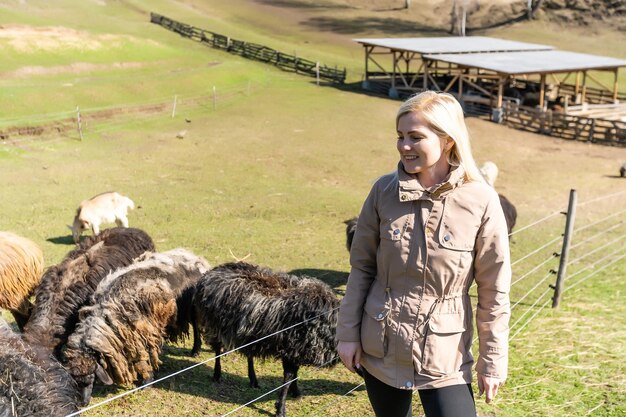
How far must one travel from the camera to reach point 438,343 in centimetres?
302

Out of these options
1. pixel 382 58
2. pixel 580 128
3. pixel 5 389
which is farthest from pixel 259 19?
pixel 5 389

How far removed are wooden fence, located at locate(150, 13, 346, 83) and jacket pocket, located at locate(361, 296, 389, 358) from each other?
31117mm

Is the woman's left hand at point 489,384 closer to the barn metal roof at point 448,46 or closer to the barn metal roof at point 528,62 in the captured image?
the barn metal roof at point 528,62

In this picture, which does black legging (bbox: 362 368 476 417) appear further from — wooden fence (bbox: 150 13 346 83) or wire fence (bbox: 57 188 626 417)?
wooden fence (bbox: 150 13 346 83)

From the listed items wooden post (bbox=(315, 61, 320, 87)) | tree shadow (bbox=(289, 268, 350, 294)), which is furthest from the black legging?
wooden post (bbox=(315, 61, 320, 87))

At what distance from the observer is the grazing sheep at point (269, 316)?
19.6ft

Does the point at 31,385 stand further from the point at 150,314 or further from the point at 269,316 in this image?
the point at 269,316

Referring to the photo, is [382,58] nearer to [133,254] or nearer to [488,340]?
[133,254]

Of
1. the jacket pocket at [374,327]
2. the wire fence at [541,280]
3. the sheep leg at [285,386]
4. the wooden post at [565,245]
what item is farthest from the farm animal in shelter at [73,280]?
the wooden post at [565,245]

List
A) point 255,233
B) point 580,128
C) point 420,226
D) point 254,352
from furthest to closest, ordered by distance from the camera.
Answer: point 580,128
point 255,233
point 254,352
point 420,226

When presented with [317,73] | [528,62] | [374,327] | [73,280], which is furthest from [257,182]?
A: [317,73]

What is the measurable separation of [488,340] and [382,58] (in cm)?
4321

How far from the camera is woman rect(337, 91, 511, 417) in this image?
3008mm

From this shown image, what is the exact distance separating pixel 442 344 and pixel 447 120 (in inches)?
41.1
